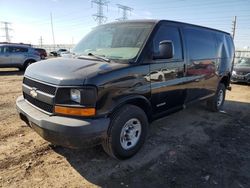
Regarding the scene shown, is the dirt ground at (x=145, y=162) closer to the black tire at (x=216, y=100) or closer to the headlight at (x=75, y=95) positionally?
the headlight at (x=75, y=95)

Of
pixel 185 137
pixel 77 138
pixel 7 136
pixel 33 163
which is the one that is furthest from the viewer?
pixel 185 137

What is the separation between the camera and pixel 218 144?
4363 mm

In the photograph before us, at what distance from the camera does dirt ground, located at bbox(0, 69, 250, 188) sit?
3098 millimetres

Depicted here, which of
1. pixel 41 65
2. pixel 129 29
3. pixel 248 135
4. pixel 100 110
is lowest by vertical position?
pixel 248 135

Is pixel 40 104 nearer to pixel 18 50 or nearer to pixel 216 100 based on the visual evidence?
pixel 216 100

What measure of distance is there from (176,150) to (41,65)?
267cm

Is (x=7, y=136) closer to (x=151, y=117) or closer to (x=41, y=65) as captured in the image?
(x=41, y=65)

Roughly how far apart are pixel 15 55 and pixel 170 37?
534 inches

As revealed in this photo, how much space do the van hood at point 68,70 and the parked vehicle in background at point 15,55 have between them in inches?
505

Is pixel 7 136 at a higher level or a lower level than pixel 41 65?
lower

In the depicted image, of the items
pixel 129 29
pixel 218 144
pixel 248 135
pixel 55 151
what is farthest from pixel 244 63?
pixel 55 151

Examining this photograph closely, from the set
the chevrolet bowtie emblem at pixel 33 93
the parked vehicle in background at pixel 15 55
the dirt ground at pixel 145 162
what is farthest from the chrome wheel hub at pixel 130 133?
the parked vehicle in background at pixel 15 55

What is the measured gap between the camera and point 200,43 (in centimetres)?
517

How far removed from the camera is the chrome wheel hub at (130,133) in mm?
3473
